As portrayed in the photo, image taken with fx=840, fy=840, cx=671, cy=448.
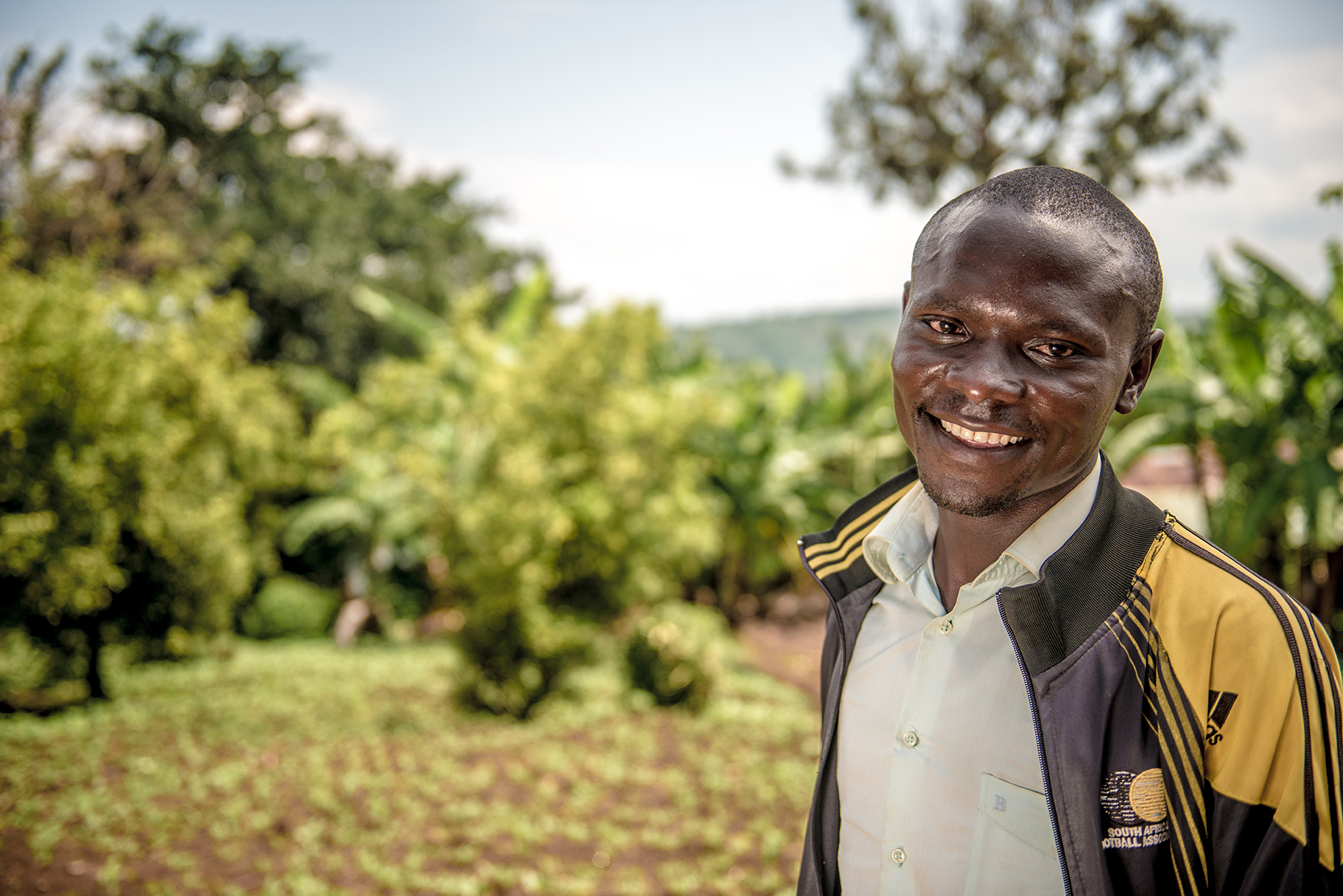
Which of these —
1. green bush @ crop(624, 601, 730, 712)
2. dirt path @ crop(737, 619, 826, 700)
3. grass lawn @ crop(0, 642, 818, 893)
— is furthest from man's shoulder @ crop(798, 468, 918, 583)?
dirt path @ crop(737, 619, 826, 700)

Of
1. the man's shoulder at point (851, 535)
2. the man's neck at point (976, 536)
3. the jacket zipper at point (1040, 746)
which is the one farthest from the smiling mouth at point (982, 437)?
the man's shoulder at point (851, 535)

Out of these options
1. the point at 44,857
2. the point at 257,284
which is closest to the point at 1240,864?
the point at 44,857

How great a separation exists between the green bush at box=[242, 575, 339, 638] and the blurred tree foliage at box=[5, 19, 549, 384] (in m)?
6.03

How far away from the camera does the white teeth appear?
52.6 inches

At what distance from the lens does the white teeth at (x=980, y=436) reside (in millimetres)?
1335

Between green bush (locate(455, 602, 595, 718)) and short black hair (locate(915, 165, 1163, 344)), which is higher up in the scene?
short black hair (locate(915, 165, 1163, 344))

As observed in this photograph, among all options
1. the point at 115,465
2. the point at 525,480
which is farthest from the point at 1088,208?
the point at 115,465

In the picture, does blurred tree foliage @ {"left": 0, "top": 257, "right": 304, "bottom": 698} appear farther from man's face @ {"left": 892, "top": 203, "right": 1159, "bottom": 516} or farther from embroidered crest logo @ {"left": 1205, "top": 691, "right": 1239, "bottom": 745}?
embroidered crest logo @ {"left": 1205, "top": 691, "right": 1239, "bottom": 745}

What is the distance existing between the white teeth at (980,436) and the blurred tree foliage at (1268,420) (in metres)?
5.67

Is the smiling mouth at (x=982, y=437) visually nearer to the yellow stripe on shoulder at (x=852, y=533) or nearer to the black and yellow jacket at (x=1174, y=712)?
the black and yellow jacket at (x=1174, y=712)

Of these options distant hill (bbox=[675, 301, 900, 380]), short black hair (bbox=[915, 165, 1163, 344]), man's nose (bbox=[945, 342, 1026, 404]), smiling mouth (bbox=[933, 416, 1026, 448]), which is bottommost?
smiling mouth (bbox=[933, 416, 1026, 448])

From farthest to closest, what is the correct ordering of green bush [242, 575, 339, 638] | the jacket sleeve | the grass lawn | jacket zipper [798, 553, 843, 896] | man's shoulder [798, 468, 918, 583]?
1. green bush [242, 575, 339, 638]
2. the grass lawn
3. man's shoulder [798, 468, 918, 583]
4. jacket zipper [798, 553, 843, 896]
5. the jacket sleeve

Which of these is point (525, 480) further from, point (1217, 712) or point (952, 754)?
point (1217, 712)

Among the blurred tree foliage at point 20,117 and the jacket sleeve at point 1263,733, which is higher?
the blurred tree foliage at point 20,117
